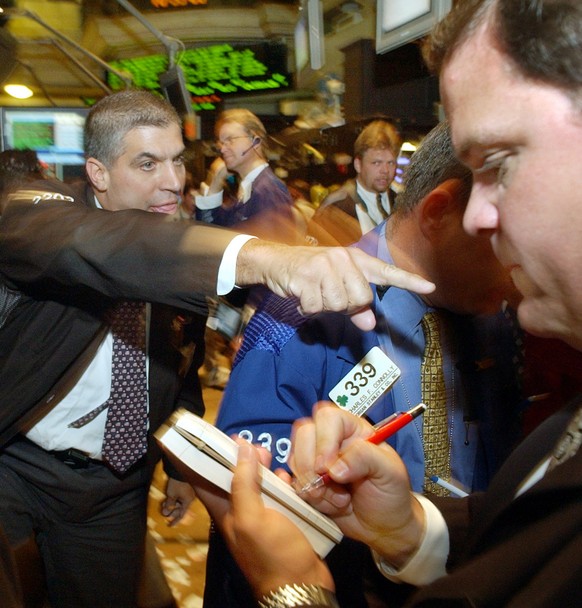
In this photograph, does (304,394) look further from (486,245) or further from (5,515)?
(5,515)

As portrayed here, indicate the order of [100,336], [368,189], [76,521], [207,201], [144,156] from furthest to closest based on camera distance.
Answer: [207,201] < [368,189] < [144,156] < [76,521] < [100,336]

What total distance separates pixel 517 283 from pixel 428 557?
62 centimetres

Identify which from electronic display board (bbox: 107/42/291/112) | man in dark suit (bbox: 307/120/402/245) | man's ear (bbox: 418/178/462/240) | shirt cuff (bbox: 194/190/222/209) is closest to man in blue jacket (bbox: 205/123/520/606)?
man's ear (bbox: 418/178/462/240)

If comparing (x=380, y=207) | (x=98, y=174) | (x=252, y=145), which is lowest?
(x=98, y=174)

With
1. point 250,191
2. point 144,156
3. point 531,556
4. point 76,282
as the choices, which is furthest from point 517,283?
point 250,191

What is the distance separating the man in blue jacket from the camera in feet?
4.25

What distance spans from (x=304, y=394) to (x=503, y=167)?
0.65 meters

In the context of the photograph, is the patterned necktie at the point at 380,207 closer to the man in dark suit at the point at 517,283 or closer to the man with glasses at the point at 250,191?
the man with glasses at the point at 250,191

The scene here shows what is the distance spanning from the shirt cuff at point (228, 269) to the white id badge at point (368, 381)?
13.1 inches

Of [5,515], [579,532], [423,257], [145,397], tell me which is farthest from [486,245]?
[5,515]

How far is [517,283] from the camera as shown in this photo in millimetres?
955

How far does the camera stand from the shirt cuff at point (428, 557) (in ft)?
4.01

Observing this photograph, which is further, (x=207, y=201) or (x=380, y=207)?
(x=207, y=201)

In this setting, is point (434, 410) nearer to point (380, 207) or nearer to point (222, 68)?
point (380, 207)
